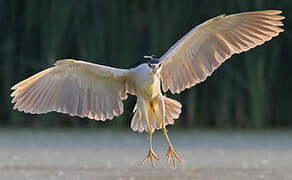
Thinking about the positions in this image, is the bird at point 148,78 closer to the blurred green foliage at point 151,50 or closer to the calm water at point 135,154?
the calm water at point 135,154

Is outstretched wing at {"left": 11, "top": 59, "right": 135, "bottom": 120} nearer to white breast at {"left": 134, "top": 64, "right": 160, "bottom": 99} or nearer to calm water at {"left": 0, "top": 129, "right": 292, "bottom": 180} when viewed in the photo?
white breast at {"left": 134, "top": 64, "right": 160, "bottom": 99}

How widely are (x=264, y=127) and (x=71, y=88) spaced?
426cm

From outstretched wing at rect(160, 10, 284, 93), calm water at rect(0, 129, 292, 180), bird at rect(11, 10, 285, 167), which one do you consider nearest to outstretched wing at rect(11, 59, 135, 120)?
bird at rect(11, 10, 285, 167)

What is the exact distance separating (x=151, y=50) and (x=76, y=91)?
374cm

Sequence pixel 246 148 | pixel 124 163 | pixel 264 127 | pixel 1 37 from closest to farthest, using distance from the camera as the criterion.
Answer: pixel 124 163 → pixel 246 148 → pixel 264 127 → pixel 1 37

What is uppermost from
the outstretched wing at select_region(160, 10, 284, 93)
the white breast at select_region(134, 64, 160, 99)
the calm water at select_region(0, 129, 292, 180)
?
the outstretched wing at select_region(160, 10, 284, 93)

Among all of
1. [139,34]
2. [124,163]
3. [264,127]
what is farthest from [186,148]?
[139,34]

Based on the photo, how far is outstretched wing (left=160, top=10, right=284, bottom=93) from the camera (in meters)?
6.31

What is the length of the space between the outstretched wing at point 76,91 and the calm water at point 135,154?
0.59m

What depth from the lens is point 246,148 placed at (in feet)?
27.9

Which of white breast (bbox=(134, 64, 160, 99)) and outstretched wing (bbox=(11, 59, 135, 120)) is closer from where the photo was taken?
white breast (bbox=(134, 64, 160, 99))

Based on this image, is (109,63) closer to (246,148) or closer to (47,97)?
(246,148)

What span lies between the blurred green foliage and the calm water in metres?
0.46

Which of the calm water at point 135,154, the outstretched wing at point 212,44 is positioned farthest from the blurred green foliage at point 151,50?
the outstretched wing at point 212,44
